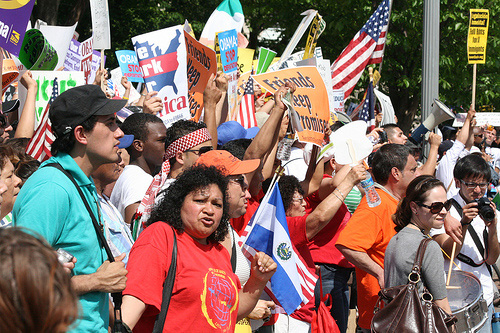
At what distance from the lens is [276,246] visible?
3934 millimetres

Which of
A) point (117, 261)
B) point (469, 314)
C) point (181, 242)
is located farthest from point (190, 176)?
point (469, 314)

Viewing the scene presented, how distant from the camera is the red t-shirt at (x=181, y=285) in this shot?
271 cm

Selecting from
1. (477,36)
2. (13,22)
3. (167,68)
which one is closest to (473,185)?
(167,68)

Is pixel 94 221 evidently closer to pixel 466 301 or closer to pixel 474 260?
pixel 466 301

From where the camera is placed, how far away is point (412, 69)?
17578mm

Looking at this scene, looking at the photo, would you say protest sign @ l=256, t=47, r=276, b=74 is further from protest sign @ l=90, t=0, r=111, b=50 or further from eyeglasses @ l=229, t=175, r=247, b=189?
eyeglasses @ l=229, t=175, r=247, b=189

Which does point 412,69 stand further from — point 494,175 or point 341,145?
point 341,145

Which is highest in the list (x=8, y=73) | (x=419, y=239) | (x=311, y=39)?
(x=8, y=73)

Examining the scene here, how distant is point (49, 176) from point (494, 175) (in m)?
5.94

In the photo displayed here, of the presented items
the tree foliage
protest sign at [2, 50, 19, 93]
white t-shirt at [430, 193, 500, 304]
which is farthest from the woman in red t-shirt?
the tree foliage

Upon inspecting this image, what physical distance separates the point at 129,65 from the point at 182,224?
597 cm

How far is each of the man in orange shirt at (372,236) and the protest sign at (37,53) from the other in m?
3.66

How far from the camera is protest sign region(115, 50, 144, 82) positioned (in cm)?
845

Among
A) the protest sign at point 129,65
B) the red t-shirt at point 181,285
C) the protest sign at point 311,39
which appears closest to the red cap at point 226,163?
the red t-shirt at point 181,285
